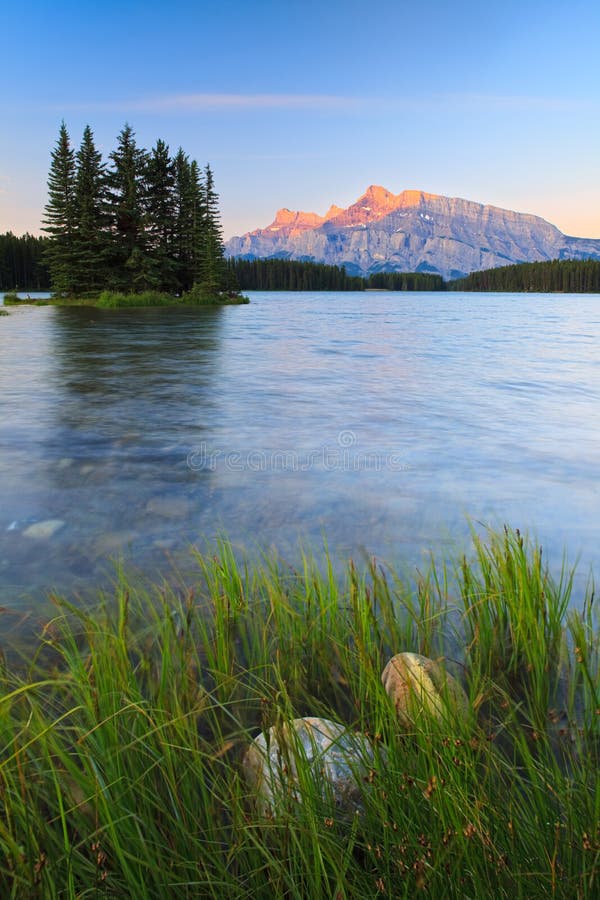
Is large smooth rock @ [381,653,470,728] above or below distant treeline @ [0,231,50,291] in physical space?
below

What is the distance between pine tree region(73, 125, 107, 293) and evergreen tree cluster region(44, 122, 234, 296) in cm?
8

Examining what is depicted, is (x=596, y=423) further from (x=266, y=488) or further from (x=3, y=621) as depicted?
(x=3, y=621)

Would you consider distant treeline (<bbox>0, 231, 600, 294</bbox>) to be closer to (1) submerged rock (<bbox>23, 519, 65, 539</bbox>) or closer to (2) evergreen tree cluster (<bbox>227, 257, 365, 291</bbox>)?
(2) evergreen tree cluster (<bbox>227, 257, 365, 291</bbox>)

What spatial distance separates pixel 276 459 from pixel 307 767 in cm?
693

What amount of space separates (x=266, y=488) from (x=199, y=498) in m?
0.88

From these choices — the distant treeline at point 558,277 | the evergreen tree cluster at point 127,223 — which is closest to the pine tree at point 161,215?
the evergreen tree cluster at point 127,223

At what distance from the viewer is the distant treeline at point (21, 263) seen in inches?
3580

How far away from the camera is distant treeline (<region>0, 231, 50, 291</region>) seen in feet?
298

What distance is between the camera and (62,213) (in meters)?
52.9

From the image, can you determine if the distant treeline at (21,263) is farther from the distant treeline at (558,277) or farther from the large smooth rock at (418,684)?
the distant treeline at (558,277)

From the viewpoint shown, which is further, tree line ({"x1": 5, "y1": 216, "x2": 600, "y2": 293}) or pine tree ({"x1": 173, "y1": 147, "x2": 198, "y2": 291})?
tree line ({"x1": 5, "y1": 216, "x2": 600, "y2": 293})

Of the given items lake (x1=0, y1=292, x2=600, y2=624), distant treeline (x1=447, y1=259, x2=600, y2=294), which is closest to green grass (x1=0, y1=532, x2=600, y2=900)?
lake (x1=0, y1=292, x2=600, y2=624)

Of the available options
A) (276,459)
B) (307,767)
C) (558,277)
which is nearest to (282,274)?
(558,277)

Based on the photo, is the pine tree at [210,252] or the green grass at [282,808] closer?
the green grass at [282,808]
